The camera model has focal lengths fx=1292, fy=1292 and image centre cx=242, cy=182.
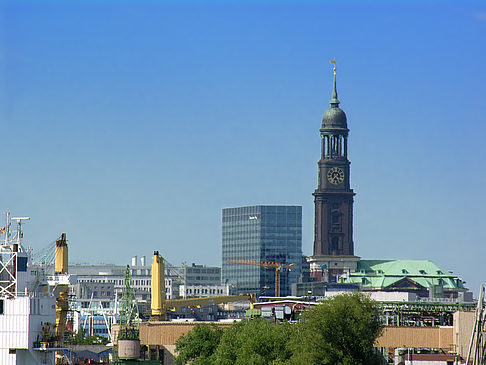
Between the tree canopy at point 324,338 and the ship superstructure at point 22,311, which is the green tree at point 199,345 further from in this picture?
the ship superstructure at point 22,311

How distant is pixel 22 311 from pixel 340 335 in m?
30.7

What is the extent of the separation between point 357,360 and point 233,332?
136 feet

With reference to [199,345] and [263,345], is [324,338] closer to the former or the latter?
[263,345]

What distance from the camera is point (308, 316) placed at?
417ft

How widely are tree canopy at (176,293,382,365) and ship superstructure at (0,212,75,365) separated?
23601 mm

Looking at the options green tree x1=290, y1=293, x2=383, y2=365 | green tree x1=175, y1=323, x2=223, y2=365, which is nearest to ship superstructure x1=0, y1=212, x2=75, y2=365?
green tree x1=290, y1=293, x2=383, y2=365

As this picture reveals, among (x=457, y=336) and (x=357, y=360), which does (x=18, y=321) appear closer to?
(x=357, y=360)

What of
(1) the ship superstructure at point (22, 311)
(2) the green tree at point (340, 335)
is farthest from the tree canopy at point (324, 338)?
(1) the ship superstructure at point (22, 311)

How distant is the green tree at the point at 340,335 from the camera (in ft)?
393

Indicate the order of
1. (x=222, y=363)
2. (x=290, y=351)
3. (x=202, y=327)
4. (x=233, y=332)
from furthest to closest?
(x=202, y=327) < (x=233, y=332) < (x=222, y=363) < (x=290, y=351)

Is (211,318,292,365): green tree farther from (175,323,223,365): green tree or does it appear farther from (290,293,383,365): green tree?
(175,323,223,365): green tree

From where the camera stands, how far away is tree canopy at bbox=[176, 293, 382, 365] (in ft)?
394

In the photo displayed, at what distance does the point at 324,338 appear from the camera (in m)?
121

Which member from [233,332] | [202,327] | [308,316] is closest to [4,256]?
[308,316]
